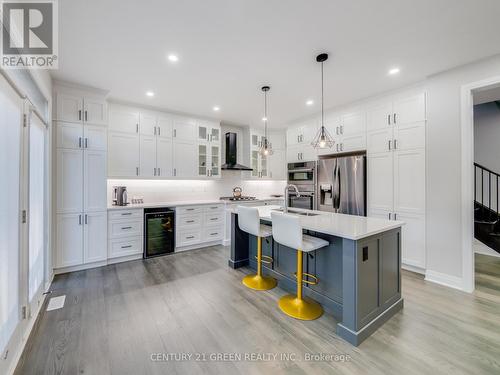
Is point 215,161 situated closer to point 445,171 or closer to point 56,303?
point 56,303


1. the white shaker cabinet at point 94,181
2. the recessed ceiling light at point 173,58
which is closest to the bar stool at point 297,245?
the recessed ceiling light at point 173,58

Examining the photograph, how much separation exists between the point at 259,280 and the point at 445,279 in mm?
2487

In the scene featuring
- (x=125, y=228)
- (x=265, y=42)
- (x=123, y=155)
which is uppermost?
(x=265, y=42)

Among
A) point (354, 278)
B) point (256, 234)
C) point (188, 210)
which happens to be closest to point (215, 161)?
point (188, 210)

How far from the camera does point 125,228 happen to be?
3846mm

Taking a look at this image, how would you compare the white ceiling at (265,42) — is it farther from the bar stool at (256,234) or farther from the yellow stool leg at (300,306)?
the yellow stool leg at (300,306)

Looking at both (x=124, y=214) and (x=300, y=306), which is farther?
(x=124, y=214)

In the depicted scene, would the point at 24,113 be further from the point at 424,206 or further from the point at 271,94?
the point at 424,206

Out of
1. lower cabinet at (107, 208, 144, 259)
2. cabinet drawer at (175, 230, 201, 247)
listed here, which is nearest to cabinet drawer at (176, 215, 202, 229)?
cabinet drawer at (175, 230, 201, 247)

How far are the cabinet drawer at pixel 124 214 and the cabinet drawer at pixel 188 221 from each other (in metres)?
0.71

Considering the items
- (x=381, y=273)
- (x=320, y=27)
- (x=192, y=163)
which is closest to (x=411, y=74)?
(x=320, y=27)

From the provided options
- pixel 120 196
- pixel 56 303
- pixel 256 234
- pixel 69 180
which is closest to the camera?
pixel 56 303

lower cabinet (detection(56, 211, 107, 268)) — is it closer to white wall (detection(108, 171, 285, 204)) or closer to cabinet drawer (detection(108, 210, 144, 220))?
cabinet drawer (detection(108, 210, 144, 220))

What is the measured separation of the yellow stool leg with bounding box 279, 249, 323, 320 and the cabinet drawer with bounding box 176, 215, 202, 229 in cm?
254
